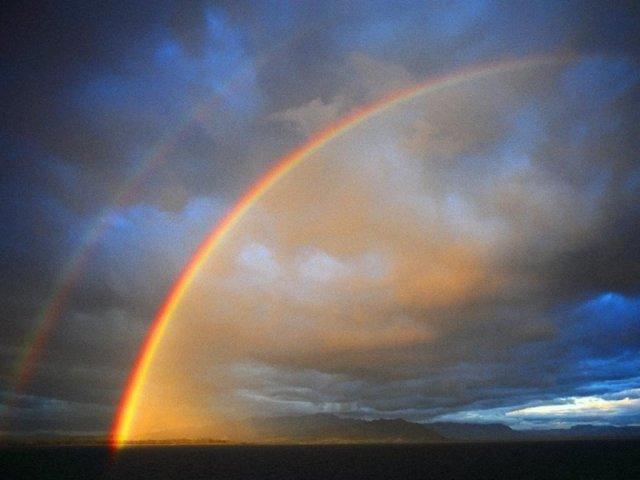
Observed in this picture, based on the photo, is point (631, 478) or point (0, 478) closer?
point (631, 478)

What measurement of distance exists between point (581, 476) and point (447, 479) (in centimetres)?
3089

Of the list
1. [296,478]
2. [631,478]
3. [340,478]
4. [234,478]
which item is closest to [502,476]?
[631,478]

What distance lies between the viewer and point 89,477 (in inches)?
4269

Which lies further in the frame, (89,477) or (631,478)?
(89,477)

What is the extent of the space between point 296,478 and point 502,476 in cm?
4864

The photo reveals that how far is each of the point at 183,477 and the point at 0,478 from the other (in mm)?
42279

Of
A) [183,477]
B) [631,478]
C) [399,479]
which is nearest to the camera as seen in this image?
[631,478]

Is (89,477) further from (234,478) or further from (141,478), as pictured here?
(234,478)

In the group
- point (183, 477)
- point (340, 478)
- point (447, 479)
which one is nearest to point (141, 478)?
point (183, 477)

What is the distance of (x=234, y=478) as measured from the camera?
10619 centimetres

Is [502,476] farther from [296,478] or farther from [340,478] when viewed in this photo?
[296,478]

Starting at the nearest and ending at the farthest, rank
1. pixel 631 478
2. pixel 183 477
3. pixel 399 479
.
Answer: pixel 631 478 → pixel 399 479 → pixel 183 477

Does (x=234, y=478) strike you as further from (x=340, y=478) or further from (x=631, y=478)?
(x=631, y=478)

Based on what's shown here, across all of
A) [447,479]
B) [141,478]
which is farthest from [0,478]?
[447,479]
